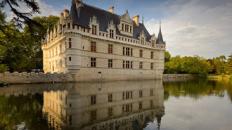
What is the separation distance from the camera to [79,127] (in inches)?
241

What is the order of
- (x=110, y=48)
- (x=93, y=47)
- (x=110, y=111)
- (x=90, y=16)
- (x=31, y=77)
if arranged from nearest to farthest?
1. (x=110, y=111)
2. (x=31, y=77)
3. (x=93, y=47)
4. (x=90, y=16)
5. (x=110, y=48)

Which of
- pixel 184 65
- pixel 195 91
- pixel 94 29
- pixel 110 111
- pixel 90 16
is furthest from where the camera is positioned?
pixel 184 65

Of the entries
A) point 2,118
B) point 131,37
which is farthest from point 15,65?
point 2,118

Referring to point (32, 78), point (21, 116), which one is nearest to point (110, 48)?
point (32, 78)

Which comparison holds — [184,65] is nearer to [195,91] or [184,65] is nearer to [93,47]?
[93,47]

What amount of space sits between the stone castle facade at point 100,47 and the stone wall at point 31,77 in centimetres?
147

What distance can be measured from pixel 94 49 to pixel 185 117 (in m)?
20.5

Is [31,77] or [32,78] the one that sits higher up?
[31,77]

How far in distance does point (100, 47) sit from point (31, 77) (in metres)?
10.3

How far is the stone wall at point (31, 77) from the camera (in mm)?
19625

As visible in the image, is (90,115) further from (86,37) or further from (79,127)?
(86,37)

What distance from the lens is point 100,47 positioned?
2772cm

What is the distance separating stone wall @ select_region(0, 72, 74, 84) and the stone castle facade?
147cm

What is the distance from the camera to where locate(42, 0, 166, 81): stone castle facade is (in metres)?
24.6
